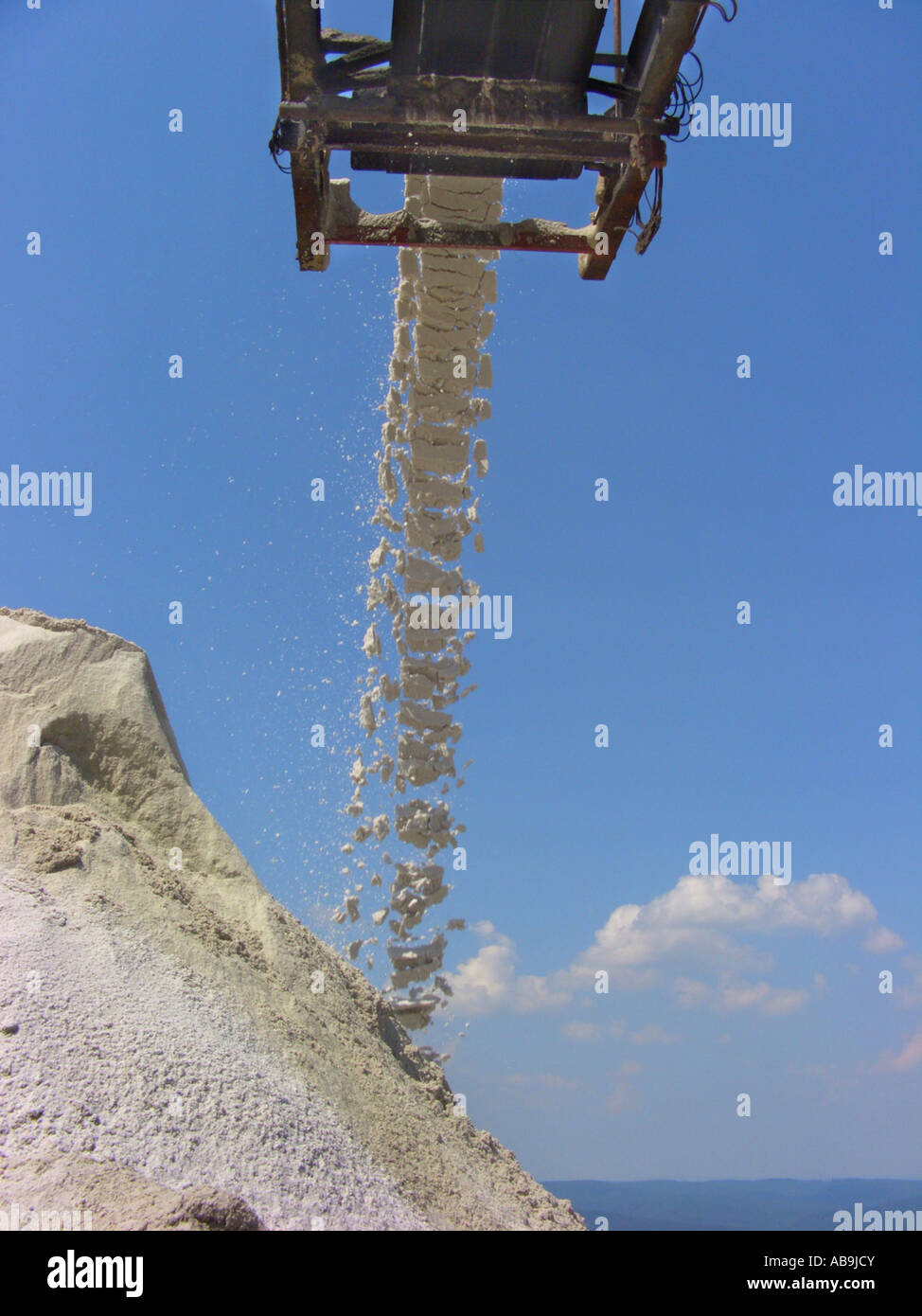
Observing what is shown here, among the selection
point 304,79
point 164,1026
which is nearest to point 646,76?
point 304,79

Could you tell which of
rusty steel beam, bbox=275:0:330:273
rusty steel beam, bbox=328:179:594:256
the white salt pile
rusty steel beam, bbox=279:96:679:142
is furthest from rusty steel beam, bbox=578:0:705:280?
the white salt pile

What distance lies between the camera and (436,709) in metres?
10.8

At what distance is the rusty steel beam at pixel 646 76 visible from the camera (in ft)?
20.0

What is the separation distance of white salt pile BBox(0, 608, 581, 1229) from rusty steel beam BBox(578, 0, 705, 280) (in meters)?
5.38

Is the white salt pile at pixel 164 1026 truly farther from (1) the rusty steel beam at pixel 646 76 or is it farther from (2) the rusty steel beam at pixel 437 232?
(1) the rusty steel beam at pixel 646 76

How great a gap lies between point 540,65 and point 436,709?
244 inches

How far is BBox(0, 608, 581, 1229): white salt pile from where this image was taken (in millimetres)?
4781

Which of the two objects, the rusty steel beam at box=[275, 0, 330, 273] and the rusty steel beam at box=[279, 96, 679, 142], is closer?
the rusty steel beam at box=[275, 0, 330, 273]

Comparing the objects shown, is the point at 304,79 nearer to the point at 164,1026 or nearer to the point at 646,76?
the point at 646,76

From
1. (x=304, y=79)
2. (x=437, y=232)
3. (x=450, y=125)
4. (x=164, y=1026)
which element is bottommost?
(x=164, y=1026)

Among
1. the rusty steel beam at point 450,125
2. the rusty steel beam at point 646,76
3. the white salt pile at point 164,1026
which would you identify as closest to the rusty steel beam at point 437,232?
the rusty steel beam at point 646,76

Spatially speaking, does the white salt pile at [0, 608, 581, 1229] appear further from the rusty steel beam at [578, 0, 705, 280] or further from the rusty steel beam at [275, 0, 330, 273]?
the rusty steel beam at [578, 0, 705, 280]

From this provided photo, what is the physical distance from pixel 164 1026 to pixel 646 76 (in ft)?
21.2

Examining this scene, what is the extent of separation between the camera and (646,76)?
20.8ft
